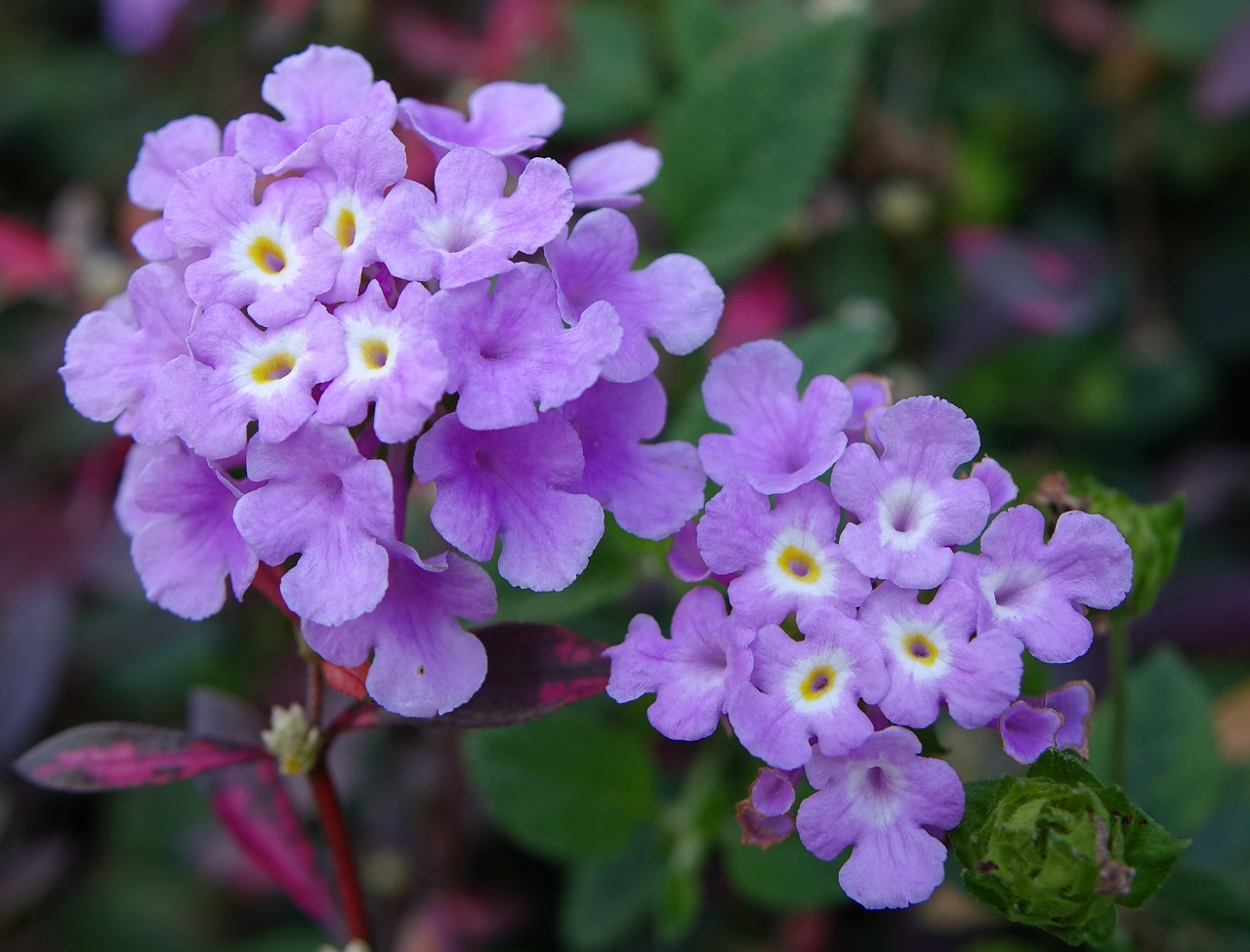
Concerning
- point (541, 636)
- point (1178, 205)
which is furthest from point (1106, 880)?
point (1178, 205)

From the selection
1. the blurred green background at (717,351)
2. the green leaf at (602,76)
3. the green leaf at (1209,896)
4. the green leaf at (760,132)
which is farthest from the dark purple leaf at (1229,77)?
the green leaf at (1209,896)

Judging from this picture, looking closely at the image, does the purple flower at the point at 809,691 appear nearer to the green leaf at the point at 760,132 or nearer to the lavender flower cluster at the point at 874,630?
the lavender flower cluster at the point at 874,630

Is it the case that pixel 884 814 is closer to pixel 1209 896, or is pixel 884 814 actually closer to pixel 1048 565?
pixel 1048 565

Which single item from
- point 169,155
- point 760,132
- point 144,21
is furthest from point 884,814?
point 144,21

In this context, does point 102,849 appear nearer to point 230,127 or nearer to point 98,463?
point 98,463

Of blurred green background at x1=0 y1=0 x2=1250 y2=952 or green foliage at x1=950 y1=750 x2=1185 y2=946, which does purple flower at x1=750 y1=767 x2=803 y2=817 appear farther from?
blurred green background at x1=0 y1=0 x2=1250 y2=952

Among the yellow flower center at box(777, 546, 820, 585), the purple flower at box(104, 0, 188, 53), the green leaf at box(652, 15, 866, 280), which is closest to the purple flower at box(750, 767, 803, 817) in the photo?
the yellow flower center at box(777, 546, 820, 585)

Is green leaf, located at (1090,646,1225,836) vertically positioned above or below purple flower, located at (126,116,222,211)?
below
